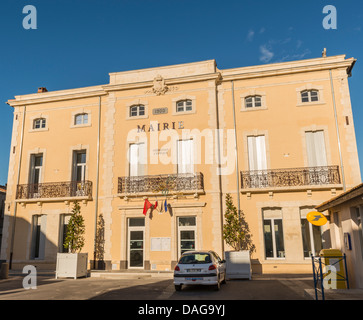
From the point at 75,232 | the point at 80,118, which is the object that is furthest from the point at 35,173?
the point at 75,232

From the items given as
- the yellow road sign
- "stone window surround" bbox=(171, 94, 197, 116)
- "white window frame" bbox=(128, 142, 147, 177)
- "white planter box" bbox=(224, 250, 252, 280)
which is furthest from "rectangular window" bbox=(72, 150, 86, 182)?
the yellow road sign

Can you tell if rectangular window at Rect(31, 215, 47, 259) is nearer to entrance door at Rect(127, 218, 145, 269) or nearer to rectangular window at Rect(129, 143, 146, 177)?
entrance door at Rect(127, 218, 145, 269)

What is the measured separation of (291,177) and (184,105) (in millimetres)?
6500

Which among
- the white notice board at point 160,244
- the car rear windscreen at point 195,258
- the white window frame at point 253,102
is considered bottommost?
the car rear windscreen at point 195,258

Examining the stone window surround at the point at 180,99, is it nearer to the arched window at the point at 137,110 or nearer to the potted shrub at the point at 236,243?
the arched window at the point at 137,110

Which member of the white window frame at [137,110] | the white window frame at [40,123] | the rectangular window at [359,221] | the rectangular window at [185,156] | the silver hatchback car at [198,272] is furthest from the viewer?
the white window frame at [40,123]

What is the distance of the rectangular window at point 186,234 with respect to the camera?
635 inches

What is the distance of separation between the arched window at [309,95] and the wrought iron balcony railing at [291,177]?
11.5ft

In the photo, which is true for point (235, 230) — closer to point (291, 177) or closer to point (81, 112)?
point (291, 177)

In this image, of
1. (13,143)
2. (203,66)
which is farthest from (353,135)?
(13,143)

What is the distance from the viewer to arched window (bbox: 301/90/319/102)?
653 inches

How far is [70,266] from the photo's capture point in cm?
1508

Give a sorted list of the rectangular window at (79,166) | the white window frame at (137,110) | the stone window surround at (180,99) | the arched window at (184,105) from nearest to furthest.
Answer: the stone window surround at (180,99) < the arched window at (184,105) < the white window frame at (137,110) < the rectangular window at (79,166)

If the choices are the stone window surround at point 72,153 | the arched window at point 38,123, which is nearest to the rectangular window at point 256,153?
the stone window surround at point 72,153
